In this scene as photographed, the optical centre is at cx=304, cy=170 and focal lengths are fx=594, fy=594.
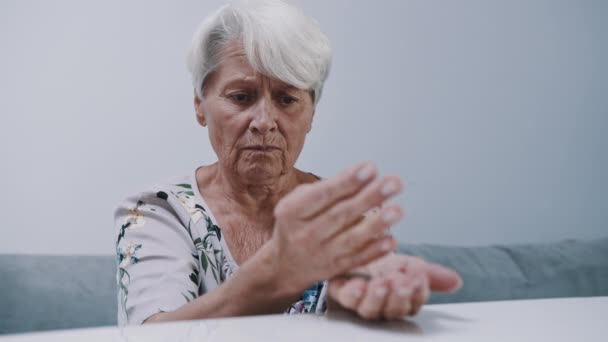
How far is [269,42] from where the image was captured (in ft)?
2.95

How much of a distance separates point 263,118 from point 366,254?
47 cm

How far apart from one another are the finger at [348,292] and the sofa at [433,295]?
2.95 feet

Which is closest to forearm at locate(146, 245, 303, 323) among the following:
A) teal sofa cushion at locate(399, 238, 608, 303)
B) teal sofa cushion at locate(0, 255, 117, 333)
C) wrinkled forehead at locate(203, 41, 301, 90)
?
wrinkled forehead at locate(203, 41, 301, 90)

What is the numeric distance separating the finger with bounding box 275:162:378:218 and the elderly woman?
2.8 inches

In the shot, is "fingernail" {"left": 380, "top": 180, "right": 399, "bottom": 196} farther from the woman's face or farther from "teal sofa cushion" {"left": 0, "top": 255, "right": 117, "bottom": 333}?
"teal sofa cushion" {"left": 0, "top": 255, "right": 117, "bottom": 333}

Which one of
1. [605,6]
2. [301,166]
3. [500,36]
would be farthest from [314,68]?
[605,6]

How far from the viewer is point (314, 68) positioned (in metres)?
0.93

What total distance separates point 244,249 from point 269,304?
1.29 ft

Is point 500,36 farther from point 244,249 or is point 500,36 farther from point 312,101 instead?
point 244,249

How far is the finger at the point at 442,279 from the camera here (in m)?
0.50

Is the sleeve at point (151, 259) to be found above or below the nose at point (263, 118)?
below

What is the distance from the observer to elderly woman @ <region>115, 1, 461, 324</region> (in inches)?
23.4

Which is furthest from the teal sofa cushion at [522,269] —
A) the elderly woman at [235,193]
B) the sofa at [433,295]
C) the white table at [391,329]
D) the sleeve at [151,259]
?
the white table at [391,329]

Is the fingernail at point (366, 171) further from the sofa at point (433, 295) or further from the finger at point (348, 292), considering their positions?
the sofa at point (433, 295)
